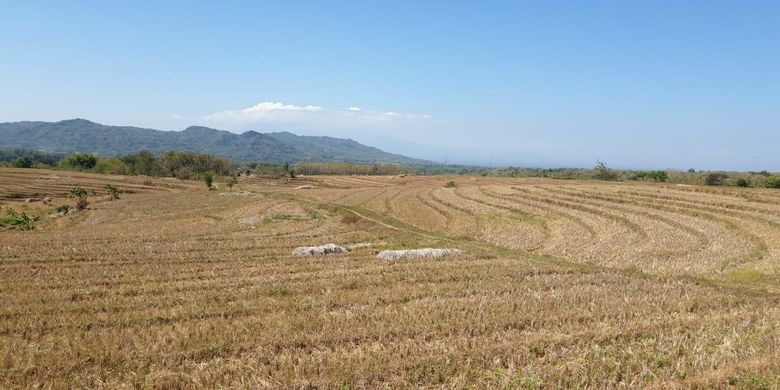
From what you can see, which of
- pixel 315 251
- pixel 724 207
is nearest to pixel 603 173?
pixel 724 207

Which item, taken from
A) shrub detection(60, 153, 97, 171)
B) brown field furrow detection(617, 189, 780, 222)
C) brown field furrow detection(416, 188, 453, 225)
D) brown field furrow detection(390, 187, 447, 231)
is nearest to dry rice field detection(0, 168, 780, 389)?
brown field furrow detection(617, 189, 780, 222)

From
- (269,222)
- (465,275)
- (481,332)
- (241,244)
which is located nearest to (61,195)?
(269,222)

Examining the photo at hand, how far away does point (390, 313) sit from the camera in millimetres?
12000

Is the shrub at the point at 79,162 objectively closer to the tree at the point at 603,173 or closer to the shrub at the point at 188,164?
the shrub at the point at 188,164

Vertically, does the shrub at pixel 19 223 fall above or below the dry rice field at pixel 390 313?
below

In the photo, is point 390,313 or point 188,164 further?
point 188,164

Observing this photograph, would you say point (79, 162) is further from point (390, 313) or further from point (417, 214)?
point (390, 313)

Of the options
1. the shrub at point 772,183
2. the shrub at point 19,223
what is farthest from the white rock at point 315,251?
the shrub at point 772,183

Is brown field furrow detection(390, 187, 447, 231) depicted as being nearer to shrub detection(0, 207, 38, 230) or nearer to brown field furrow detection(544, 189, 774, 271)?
brown field furrow detection(544, 189, 774, 271)

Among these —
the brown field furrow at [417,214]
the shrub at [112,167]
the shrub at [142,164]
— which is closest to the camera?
the brown field furrow at [417,214]

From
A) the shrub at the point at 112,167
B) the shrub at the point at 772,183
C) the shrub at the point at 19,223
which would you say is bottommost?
the shrub at the point at 19,223

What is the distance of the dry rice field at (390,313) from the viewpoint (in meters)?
8.38

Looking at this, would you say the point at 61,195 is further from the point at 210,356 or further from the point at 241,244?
the point at 210,356

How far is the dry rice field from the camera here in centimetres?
838
